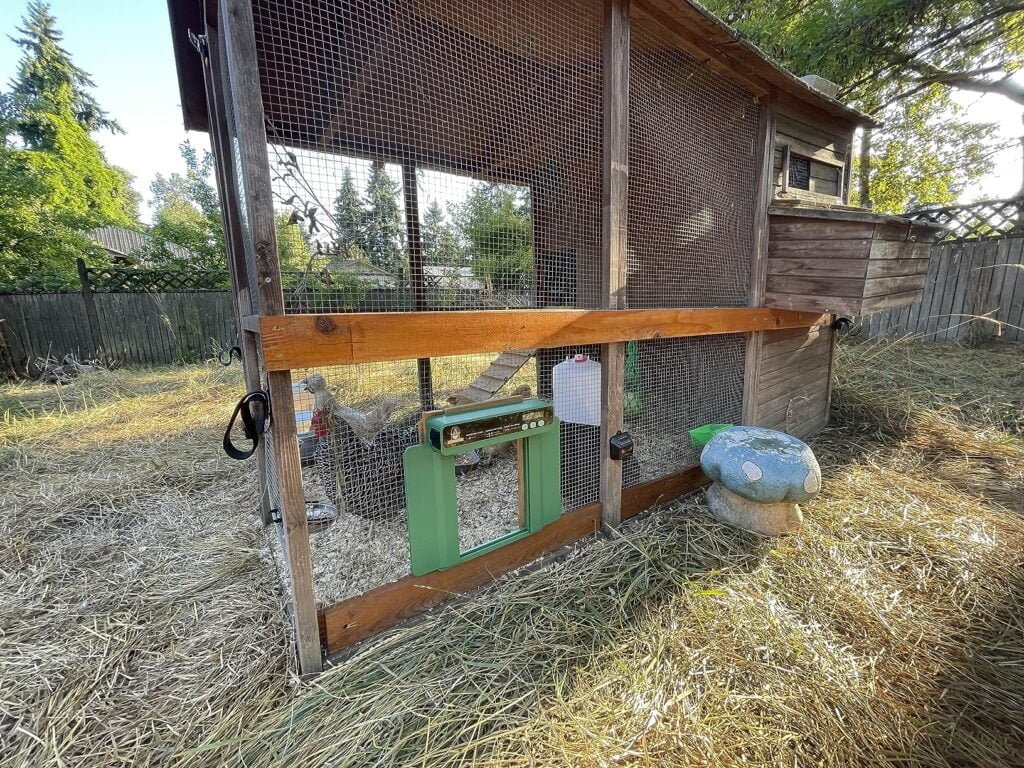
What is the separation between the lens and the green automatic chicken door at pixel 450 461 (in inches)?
66.1

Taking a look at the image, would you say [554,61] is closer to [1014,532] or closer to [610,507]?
[610,507]

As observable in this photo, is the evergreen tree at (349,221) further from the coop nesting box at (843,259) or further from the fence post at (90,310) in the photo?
the fence post at (90,310)

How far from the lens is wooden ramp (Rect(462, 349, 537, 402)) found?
10.8 ft

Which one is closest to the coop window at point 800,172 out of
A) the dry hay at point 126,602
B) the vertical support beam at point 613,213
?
the vertical support beam at point 613,213

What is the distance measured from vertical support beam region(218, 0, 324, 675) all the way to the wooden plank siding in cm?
313

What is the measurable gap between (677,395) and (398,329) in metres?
2.09

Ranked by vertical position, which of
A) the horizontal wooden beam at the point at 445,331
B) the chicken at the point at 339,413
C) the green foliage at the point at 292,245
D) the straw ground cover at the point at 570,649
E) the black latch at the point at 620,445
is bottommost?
the straw ground cover at the point at 570,649

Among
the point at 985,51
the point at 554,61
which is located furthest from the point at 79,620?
the point at 985,51

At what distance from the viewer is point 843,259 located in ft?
8.28

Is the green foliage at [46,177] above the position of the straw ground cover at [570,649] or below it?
above

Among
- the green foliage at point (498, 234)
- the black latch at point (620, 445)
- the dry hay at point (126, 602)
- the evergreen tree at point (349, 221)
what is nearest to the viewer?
the dry hay at point (126, 602)

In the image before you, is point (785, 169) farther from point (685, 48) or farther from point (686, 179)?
point (685, 48)

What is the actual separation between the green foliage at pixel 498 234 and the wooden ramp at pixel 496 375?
42.5 inches

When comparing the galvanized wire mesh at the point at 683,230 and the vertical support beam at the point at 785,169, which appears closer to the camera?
the galvanized wire mesh at the point at 683,230
